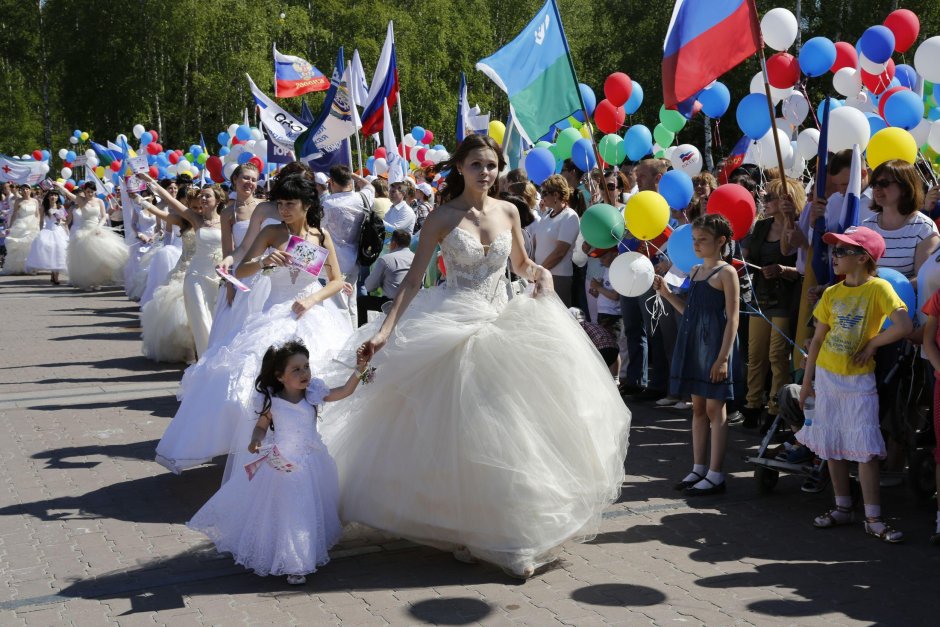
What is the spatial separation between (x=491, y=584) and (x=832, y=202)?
141 inches

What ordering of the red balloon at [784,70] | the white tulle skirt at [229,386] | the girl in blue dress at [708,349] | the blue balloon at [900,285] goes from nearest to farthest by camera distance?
the blue balloon at [900,285]
the girl in blue dress at [708,349]
the white tulle skirt at [229,386]
the red balloon at [784,70]

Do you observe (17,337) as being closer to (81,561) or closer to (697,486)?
(81,561)

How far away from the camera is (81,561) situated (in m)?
5.39

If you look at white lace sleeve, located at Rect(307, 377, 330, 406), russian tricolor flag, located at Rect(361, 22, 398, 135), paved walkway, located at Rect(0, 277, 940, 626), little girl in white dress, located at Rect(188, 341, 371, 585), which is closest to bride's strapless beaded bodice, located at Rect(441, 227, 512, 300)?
little girl in white dress, located at Rect(188, 341, 371, 585)

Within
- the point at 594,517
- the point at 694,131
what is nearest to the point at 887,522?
the point at 594,517

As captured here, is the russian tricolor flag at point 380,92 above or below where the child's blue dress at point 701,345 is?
above

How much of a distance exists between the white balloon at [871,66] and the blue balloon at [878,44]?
9 centimetres

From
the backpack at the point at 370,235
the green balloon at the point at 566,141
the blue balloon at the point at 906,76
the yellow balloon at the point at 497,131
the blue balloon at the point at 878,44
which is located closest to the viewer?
the backpack at the point at 370,235

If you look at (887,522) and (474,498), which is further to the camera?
(887,522)

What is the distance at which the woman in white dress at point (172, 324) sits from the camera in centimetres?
1155

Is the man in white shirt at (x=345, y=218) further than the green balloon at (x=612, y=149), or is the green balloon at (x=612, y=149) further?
the green balloon at (x=612, y=149)

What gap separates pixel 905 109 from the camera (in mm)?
9242

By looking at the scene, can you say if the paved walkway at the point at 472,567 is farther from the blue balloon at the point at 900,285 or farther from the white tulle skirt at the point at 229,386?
the blue balloon at the point at 900,285

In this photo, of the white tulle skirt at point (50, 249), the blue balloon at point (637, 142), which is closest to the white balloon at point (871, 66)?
the blue balloon at point (637, 142)
